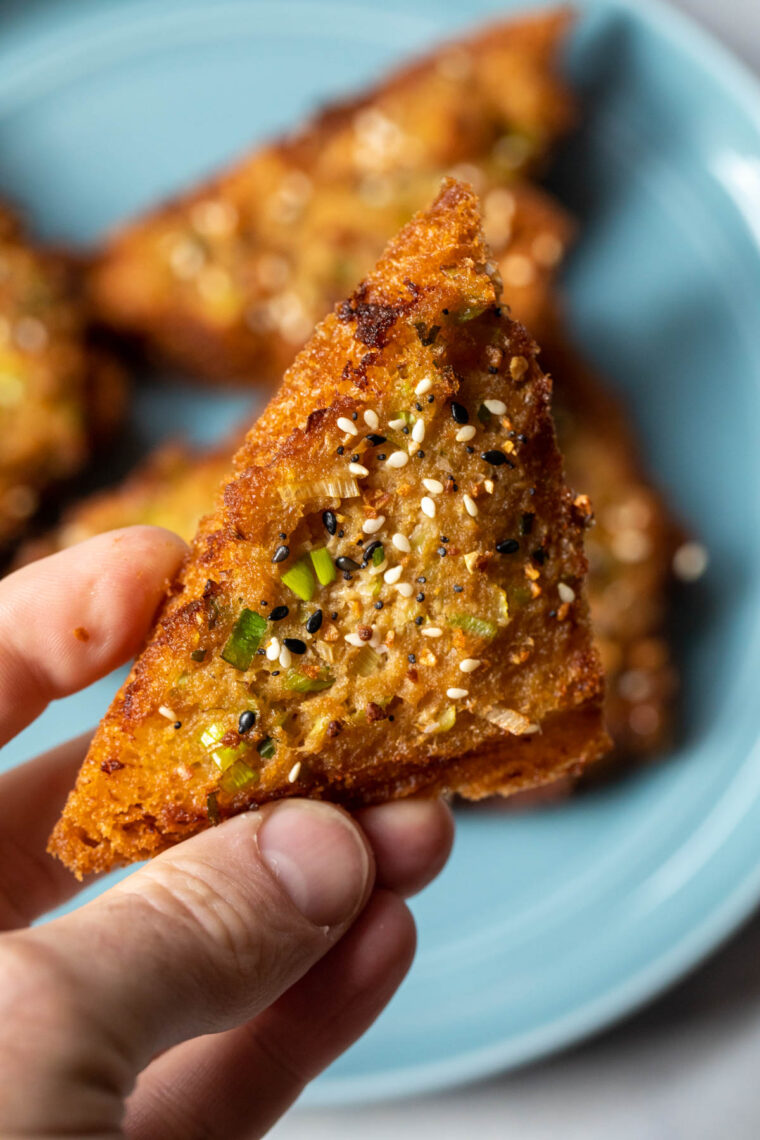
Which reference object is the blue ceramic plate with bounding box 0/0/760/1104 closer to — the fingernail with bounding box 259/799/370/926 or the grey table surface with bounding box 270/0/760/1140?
the grey table surface with bounding box 270/0/760/1140

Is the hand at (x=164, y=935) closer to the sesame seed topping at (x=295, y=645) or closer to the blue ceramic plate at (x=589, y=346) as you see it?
the sesame seed topping at (x=295, y=645)

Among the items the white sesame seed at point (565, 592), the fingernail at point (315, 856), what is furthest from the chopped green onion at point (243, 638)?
the white sesame seed at point (565, 592)

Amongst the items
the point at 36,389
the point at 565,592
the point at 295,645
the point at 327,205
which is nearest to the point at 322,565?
the point at 295,645

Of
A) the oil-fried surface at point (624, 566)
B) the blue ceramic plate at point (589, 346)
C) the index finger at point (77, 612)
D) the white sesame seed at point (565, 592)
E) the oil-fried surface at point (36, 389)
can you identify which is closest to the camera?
the white sesame seed at point (565, 592)

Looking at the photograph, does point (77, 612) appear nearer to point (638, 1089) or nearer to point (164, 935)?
point (164, 935)

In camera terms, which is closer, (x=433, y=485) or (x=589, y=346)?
(x=433, y=485)
